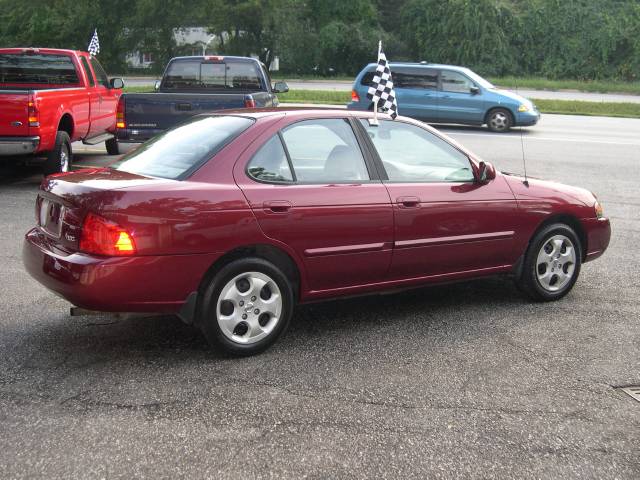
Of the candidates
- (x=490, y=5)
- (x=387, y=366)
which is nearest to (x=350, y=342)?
(x=387, y=366)

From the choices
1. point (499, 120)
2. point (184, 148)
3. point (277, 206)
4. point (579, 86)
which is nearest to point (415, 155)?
point (277, 206)

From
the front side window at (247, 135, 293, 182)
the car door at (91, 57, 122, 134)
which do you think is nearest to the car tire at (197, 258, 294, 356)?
the front side window at (247, 135, 293, 182)

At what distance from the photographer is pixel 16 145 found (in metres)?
10.0

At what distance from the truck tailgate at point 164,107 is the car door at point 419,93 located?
1094 centimetres

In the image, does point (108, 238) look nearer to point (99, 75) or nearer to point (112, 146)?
point (99, 75)

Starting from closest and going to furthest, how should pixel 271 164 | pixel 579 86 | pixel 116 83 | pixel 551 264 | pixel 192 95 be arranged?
pixel 271 164 → pixel 551 264 → pixel 192 95 → pixel 116 83 → pixel 579 86

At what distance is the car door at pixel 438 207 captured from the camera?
5.32m

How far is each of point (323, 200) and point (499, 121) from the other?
17.2m

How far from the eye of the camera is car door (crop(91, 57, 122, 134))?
1332 cm

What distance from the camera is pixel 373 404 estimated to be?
4.11m

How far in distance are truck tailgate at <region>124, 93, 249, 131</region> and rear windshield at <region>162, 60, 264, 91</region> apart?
1.97m

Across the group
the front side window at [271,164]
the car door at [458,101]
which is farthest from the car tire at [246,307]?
the car door at [458,101]

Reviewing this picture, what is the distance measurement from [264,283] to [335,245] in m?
0.55

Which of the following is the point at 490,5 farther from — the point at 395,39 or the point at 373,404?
the point at 373,404
